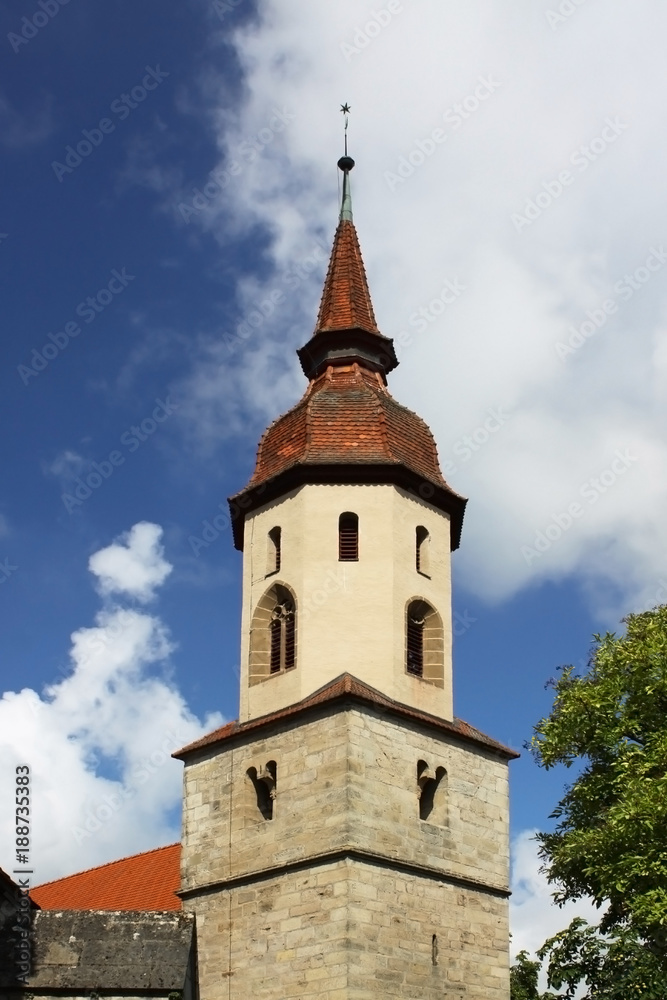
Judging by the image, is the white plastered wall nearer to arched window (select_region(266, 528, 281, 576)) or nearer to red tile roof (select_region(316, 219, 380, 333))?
arched window (select_region(266, 528, 281, 576))

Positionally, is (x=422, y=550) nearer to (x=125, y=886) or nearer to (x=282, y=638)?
(x=282, y=638)

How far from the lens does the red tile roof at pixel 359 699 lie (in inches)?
781

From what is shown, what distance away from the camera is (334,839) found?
1873 centimetres

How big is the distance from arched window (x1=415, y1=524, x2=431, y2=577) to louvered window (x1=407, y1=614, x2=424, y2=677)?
94 centimetres

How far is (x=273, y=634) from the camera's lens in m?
22.0

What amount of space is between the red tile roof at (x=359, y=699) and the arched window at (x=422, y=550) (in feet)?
8.94

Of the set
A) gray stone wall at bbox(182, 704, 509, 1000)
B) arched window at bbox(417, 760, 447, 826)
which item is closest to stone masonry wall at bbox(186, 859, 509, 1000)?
gray stone wall at bbox(182, 704, 509, 1000)

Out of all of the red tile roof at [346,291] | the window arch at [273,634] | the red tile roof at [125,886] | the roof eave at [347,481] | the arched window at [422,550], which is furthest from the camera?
the red tile roof at [346,291]

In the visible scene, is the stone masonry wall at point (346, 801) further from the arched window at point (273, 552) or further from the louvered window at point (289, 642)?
the arched window at point (273, 552)

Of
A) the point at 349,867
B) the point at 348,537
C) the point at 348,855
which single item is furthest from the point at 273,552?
the point at 349,867

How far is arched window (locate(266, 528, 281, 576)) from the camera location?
22.4 metres

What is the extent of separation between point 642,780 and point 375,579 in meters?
5.67

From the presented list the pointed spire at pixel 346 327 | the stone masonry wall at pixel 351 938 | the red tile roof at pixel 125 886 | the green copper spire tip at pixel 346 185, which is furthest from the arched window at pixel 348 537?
the green copper spire tip at pixel 346 185

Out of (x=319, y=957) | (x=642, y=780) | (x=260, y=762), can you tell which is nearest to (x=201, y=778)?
(x=260, y=762)
